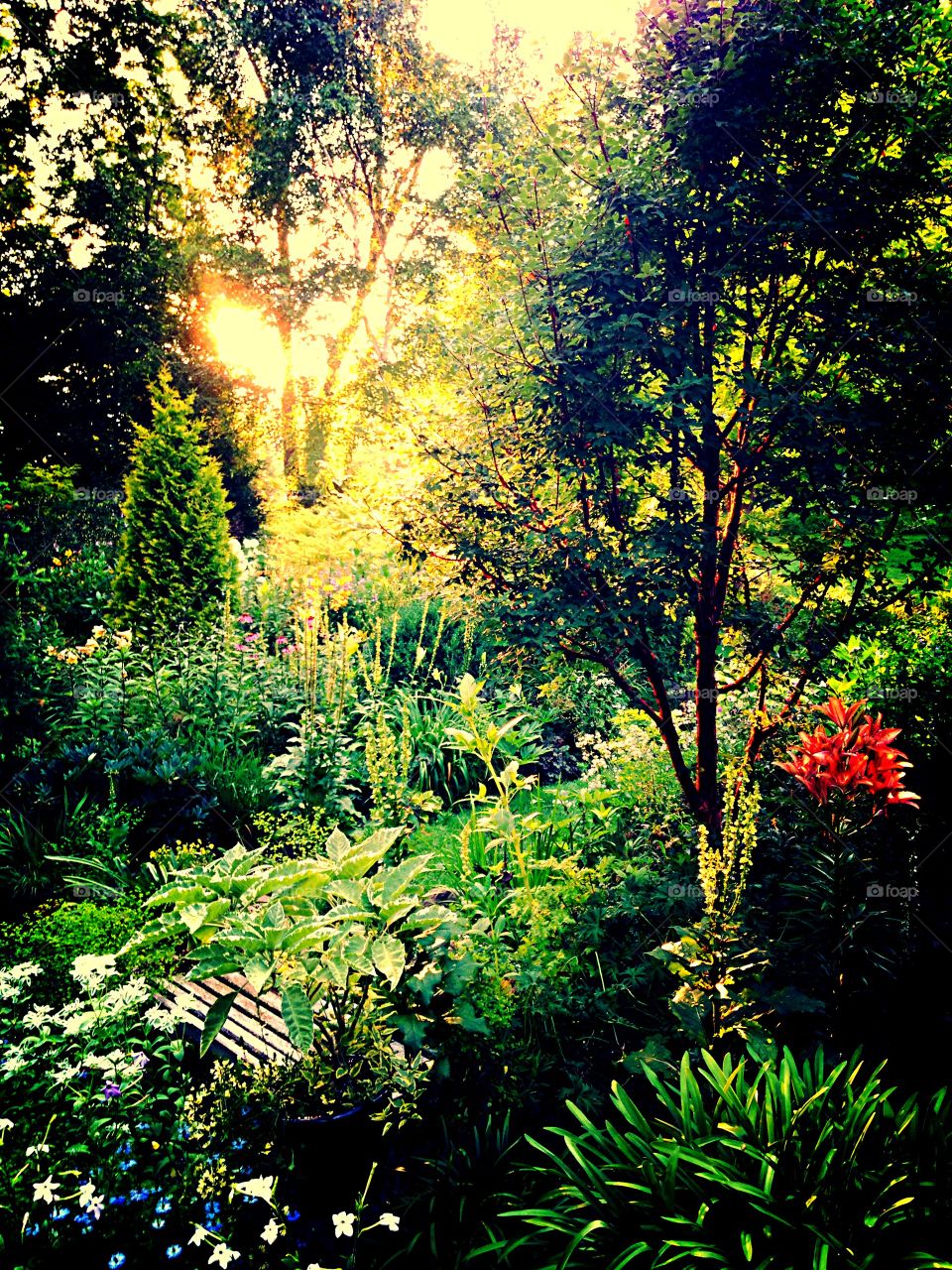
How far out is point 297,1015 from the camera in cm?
225

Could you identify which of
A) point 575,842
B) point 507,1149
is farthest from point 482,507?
point 507,1149

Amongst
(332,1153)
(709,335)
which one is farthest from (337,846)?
(709,335)

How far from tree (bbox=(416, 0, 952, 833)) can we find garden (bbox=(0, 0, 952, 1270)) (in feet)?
0.07

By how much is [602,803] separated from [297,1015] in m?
2.14

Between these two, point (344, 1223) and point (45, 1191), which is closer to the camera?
point (344, 1223)

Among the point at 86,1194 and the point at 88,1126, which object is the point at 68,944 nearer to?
the point at 88,1126

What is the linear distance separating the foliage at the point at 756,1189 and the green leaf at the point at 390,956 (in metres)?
0.64

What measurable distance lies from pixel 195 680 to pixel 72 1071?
11.3ft

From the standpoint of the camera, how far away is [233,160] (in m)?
18.5

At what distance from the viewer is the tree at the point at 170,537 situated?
896cm

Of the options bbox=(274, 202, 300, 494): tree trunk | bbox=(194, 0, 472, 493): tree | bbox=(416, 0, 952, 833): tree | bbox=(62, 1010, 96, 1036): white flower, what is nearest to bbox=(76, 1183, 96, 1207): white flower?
bbox=(62, 1010, 96, 1036): white flower

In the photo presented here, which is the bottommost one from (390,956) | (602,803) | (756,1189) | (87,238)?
(756,1189)

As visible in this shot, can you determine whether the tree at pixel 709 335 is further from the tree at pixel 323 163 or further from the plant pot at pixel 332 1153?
the tree at pixel 323 163

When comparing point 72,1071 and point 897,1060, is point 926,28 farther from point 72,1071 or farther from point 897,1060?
point 72,1071
